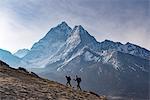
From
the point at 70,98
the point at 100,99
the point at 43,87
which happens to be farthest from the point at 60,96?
the point at 100,99

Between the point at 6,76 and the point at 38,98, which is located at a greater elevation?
the point at 6,76

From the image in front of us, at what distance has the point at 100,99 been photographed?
5044 centimetres

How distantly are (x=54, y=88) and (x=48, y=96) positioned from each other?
6980mm

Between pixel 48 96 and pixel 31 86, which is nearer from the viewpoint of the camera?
pixel 48 96

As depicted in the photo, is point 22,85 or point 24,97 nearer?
point 24,97

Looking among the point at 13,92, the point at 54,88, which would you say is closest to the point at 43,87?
the point at 54,88

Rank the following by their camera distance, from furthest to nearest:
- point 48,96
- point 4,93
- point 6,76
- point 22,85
Answer: point 6,76, point 22,85, point 48,96, point 4,93

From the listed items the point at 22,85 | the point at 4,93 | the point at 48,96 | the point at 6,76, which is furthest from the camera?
the point at 6,76

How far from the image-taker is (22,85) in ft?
148

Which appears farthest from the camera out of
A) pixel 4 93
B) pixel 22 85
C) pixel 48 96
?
pixel 22 85

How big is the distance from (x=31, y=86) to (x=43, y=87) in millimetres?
2281

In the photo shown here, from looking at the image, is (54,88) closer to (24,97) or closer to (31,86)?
(31,86)

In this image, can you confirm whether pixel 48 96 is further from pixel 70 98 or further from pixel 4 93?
pixel 4 93

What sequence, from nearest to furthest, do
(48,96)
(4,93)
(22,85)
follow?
(4,93)
(48,96)
(22,85)
